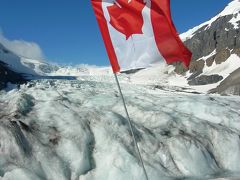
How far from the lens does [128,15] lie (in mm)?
10891

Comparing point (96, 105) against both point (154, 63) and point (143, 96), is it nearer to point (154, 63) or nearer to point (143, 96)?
point (143, 96)

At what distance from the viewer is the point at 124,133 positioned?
54.6 ft

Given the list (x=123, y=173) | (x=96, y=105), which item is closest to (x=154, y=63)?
(x=123, y=173)

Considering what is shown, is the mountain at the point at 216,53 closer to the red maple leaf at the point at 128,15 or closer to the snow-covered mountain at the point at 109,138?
the snow-covered mountain at the point at 109,138

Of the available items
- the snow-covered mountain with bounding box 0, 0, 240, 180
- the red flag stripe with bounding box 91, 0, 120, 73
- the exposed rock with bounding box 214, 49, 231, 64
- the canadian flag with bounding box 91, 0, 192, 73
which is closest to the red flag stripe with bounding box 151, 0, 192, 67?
the canadian flag with bounding box 91, 0, 192, 73

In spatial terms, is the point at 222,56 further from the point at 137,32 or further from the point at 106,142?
the point at 137,32

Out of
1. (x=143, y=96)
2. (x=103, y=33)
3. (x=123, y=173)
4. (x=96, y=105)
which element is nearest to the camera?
(x=103, y=33)

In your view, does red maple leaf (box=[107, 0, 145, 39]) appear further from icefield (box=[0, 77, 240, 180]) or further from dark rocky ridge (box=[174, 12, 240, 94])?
dark rocky ridge (box=[174, 12, 240, 94])

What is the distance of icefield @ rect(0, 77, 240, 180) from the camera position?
14.6 metres

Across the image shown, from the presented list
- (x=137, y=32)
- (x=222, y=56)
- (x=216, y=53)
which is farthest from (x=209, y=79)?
(x=137, y=32)

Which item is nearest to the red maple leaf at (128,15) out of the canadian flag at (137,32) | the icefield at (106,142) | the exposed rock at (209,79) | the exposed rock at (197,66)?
the canadian flag at (137,32)

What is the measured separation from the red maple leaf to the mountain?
120 metres

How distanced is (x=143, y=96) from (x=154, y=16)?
12925mm

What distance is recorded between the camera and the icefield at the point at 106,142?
1462cm
